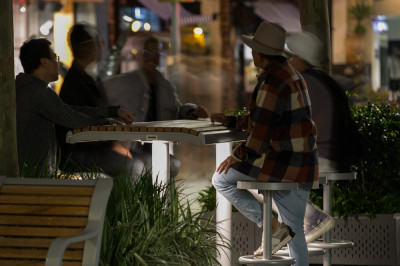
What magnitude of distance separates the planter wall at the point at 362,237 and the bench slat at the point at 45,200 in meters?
3.00

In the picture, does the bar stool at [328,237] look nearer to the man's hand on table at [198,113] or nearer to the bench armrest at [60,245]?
the man's hand on table at [198,113]

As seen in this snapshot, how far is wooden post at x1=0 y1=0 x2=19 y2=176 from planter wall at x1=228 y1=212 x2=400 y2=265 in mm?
2464

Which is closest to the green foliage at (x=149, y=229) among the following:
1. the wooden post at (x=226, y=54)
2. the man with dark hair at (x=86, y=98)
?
the man with dark hair at (x=86, y=98)

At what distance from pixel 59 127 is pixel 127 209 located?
1.92 metres

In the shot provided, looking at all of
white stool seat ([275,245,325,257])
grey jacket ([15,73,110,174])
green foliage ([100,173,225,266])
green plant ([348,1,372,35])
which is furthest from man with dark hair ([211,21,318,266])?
green plant ([348,1,372,35])

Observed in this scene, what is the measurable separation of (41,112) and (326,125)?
1864mm

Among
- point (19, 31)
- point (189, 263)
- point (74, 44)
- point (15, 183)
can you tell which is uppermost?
point (19, 31)

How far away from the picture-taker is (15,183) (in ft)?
16.1

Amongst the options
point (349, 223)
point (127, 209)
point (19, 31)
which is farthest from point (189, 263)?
point (19, 31)

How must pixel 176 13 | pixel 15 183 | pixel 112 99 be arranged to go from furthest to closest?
pixel 176 13 → pixel 112 99 → pixel 15 183

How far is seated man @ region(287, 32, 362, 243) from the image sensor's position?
22.1ft

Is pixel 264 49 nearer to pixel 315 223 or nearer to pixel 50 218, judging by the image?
pixel 315 223

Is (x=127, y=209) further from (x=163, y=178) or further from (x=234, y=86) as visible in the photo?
(x=234, y=86)

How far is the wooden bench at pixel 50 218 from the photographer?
4.64 meters
